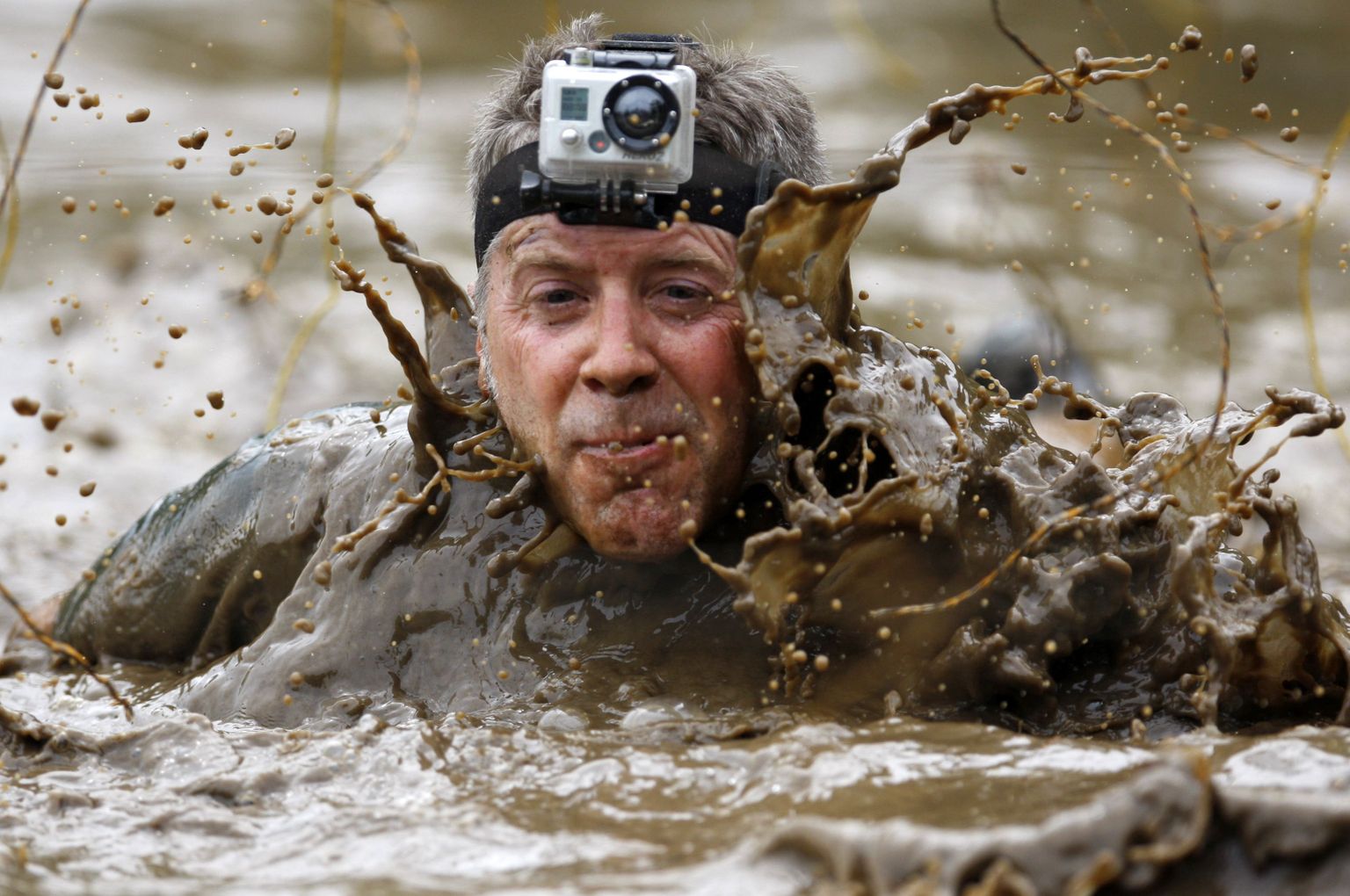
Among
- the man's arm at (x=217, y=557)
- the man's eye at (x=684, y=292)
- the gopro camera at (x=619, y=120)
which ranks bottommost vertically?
the man's arm at (x=217, y=557)

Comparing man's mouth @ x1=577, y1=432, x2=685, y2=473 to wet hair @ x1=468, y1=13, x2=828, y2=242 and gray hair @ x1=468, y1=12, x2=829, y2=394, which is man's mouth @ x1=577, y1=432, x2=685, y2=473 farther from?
wet hair @ x1=468, y1=13, x2=828, y2=242

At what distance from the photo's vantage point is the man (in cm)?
363

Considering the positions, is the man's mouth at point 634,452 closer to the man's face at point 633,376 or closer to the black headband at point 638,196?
the man's face at point 633,376

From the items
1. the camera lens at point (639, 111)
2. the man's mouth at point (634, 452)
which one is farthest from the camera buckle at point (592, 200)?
→ the man's mouth at point (634, 452)

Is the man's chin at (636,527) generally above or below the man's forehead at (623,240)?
below

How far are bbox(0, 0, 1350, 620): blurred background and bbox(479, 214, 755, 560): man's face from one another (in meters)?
3.20

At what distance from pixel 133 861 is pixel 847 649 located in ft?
4.98

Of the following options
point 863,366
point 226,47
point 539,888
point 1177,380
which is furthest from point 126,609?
point 226,47

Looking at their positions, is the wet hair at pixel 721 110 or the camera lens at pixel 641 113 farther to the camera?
the wet hair at pixel 721 110

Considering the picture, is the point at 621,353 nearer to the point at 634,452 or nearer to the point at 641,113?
the point at 634,452

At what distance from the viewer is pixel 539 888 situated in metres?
2.48

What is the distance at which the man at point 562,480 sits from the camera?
143 inches

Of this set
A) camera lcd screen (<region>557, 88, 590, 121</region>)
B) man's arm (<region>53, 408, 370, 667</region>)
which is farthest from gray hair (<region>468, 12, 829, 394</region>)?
man's arm (<region>53, 408, 370, 667</region>)

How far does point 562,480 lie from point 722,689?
571mm
